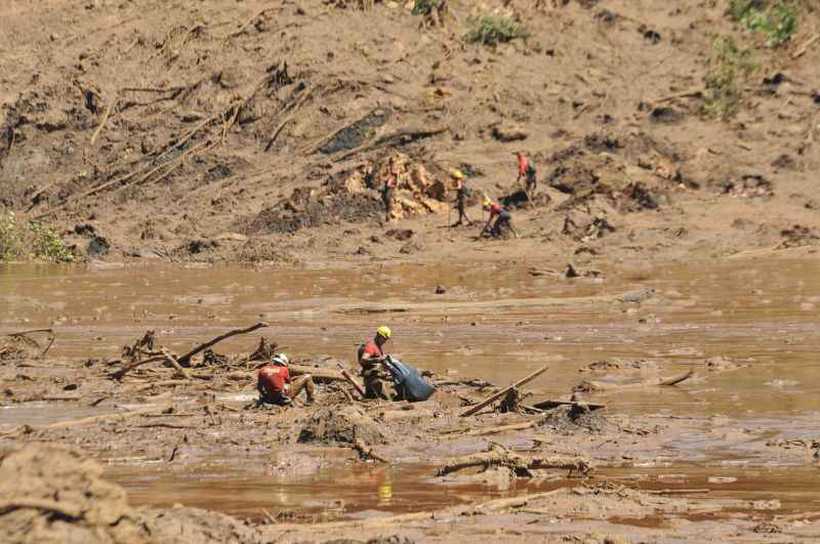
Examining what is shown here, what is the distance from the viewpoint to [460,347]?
17.7 m

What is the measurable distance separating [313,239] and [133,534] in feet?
83.2

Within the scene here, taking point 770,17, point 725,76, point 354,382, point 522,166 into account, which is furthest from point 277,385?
point 770,17

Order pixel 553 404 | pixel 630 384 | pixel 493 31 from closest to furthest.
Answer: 1. pixel 553 404
2. pixel 630 384
3. pixel 493 31

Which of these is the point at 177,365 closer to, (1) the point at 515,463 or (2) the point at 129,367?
(2) the point at 129,367

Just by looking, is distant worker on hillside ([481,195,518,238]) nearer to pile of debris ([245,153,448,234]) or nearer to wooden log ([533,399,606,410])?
pile of debris ([245,153,448,234])

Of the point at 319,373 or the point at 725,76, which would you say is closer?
the point at 319,373

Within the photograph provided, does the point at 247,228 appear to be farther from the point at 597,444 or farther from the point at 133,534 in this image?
the point at 133,534

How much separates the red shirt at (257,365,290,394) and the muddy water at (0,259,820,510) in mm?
1912

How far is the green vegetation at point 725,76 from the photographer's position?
35875 mm

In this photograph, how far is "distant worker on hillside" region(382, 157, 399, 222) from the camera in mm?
32500

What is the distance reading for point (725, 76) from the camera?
36219mm

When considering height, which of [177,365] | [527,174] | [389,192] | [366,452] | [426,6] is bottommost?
[366,452]

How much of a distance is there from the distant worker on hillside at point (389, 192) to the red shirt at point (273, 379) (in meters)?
19.5

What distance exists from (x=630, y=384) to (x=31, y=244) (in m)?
20.7
